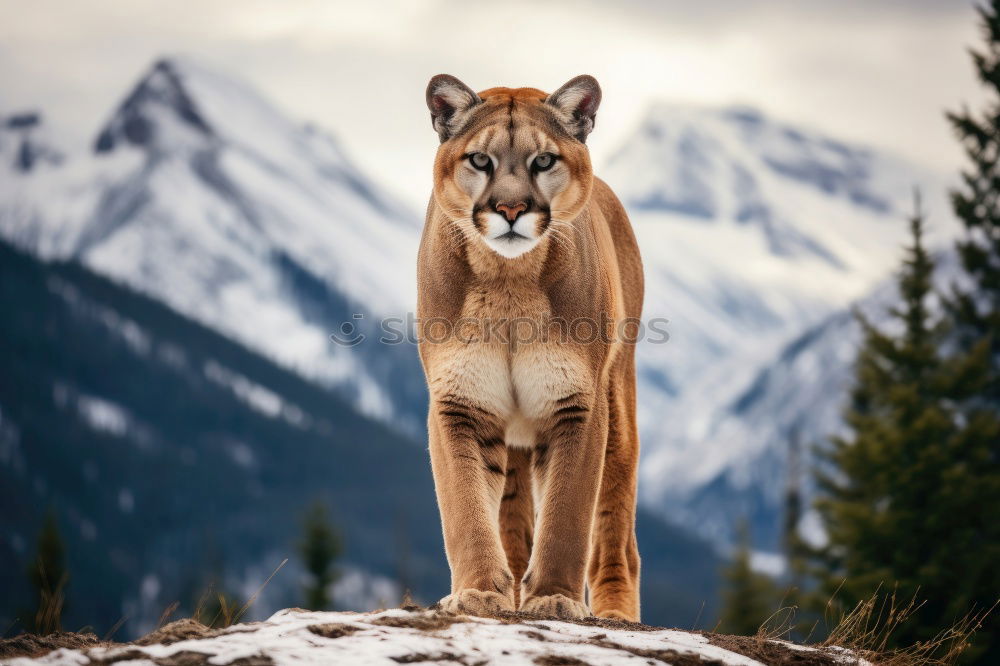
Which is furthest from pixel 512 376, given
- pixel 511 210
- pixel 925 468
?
pixel 925 468

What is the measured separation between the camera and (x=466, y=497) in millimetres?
8969

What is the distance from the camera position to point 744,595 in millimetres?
43781

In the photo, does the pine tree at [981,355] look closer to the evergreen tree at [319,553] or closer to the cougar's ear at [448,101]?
the cougar's ear at [448,101]

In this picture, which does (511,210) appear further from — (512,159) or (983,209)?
(983,209)

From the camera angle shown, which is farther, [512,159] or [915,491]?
[915,491]

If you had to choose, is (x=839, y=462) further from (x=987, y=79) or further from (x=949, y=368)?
(x=987, y=79)

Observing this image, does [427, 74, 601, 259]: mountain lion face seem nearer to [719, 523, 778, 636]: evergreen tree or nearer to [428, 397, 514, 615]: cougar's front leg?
[428, 397, 514, 615]: cougar's front leg

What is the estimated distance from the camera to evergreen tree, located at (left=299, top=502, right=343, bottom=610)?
58.8m

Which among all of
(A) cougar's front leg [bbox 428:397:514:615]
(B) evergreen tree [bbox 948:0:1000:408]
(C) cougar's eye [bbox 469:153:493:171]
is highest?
(B) evergreen tree [bbox 948:0:1000:408]

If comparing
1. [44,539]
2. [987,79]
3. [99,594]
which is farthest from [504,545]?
[99,594]

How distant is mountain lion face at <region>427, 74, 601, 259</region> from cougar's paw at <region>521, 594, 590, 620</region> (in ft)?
7.86

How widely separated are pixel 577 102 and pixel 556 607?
12.2 ft

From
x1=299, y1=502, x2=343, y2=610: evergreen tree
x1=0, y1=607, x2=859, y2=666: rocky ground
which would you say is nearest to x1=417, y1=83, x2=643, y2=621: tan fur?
x1=0, y1=607, x2=859, y2=666: rocky ground

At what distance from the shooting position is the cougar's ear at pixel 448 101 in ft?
31.0
